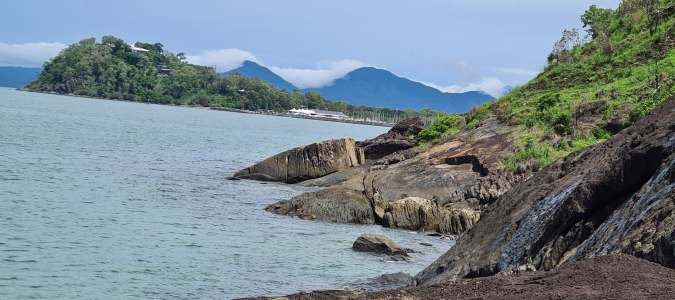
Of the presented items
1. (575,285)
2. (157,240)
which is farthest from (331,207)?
(575,285)

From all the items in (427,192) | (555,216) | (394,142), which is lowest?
(427,192)

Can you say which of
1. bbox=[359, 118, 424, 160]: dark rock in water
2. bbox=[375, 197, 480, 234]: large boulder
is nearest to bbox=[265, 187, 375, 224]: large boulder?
bbox=[375, 197, 480, 234]: large boulder

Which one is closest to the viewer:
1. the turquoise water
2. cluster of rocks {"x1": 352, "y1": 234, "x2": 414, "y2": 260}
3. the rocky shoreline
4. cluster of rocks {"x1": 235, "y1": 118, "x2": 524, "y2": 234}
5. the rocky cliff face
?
the rocky shoreline

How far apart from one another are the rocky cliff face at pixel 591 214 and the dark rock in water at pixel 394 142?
33.5 metres

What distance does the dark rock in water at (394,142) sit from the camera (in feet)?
169

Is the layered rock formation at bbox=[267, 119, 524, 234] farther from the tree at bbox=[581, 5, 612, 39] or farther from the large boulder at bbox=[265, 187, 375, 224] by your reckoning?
the tree at bbox=[581, 5, 612, 39]

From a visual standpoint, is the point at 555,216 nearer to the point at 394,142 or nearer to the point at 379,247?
the point at 379,247

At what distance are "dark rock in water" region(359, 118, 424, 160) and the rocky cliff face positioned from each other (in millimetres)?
33519

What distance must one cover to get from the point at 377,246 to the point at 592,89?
20.3m

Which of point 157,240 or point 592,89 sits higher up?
point 592,89

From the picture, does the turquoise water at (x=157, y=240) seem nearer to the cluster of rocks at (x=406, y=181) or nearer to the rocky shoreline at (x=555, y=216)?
the cluster of rocks at (x=406, y=181)

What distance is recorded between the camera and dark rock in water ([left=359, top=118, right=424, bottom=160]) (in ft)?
169

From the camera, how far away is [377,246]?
25891 millimetres

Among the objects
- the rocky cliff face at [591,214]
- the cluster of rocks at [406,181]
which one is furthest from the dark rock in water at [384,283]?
the cluster of rocks at [406,181]
